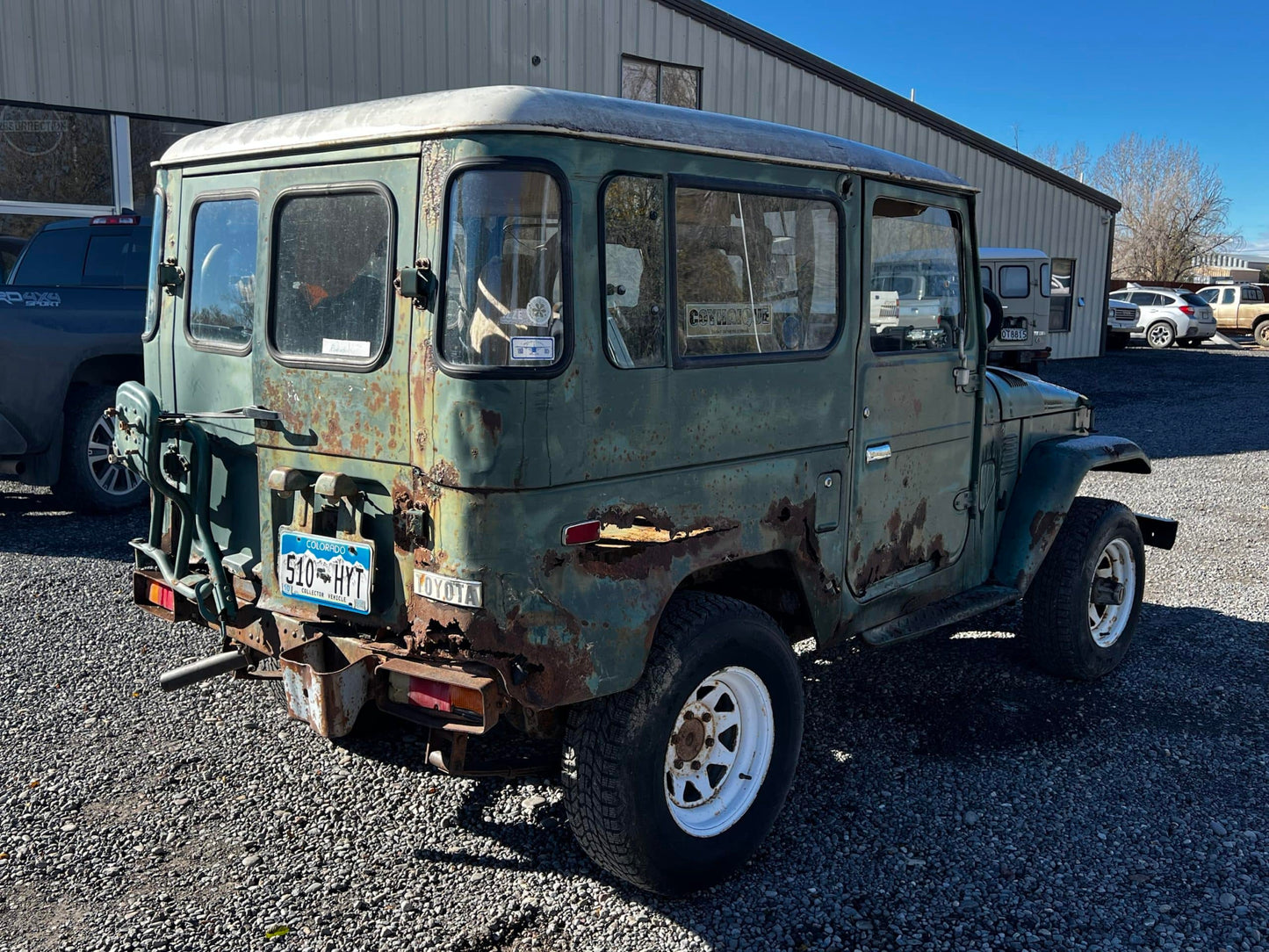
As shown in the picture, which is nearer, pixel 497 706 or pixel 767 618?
pixel 497 706

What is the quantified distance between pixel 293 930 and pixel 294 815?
0.66 m

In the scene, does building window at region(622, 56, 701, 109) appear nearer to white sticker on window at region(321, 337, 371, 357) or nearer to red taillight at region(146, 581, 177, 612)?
red taillight at region(146, 581, 177, 612)

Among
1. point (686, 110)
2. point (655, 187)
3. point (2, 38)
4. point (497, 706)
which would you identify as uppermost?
point (2, 38)

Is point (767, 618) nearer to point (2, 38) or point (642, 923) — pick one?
point (642, 923)

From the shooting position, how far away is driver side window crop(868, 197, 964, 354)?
13.1 ft

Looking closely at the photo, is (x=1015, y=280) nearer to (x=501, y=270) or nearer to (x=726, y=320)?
(x=726, y=320)

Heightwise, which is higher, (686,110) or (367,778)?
(686,110)

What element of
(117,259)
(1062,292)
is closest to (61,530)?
(117,259)

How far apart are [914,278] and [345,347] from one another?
232 cm

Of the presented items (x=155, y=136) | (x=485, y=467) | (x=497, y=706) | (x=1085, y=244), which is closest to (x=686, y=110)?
A: (x=485, y=467)

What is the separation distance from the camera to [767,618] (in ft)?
11.4

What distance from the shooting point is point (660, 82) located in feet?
49.3

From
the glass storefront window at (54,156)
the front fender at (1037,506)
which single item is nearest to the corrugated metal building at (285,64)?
the glass storefront window at (54,156)

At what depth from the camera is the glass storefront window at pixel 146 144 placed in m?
11.3
